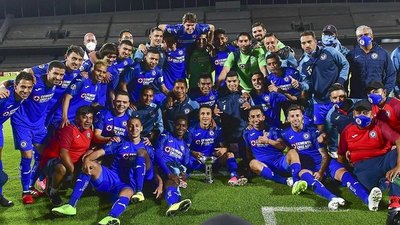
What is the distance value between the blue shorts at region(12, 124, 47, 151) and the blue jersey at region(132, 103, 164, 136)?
134cm

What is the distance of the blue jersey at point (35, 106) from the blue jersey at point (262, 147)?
2.73m

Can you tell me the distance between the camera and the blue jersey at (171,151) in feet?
18.8

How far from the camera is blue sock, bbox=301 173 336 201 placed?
16.7ft

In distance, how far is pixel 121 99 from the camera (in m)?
5.88

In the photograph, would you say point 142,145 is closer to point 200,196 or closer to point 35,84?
point 200,196

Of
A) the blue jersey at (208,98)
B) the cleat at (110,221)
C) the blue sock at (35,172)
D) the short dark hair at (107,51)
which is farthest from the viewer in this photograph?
the blue jersey at (208,98)

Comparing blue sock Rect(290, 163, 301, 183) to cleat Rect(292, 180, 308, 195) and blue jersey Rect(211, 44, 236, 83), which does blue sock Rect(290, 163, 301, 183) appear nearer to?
cleat Rect(292, 180, 308, 195)

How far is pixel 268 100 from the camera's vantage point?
6895 millimetres

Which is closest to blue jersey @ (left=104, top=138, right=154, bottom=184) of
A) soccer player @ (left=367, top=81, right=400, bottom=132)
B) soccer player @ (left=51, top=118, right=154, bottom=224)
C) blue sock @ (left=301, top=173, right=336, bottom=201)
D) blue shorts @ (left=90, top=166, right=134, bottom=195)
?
soccer player @ (left=51, top=118, right=154, bottom=224)

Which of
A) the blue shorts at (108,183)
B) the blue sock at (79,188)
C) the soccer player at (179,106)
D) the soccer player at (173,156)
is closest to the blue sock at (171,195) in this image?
the soccer player at (173,156)

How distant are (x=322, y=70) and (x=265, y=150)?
59.8 inches

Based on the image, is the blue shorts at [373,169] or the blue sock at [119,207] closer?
the blue sock at [119,207]

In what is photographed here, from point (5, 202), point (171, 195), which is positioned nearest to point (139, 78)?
point (171, 195)

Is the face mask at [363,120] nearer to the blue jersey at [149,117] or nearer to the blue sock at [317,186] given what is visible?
the blue sock at [317,186]
